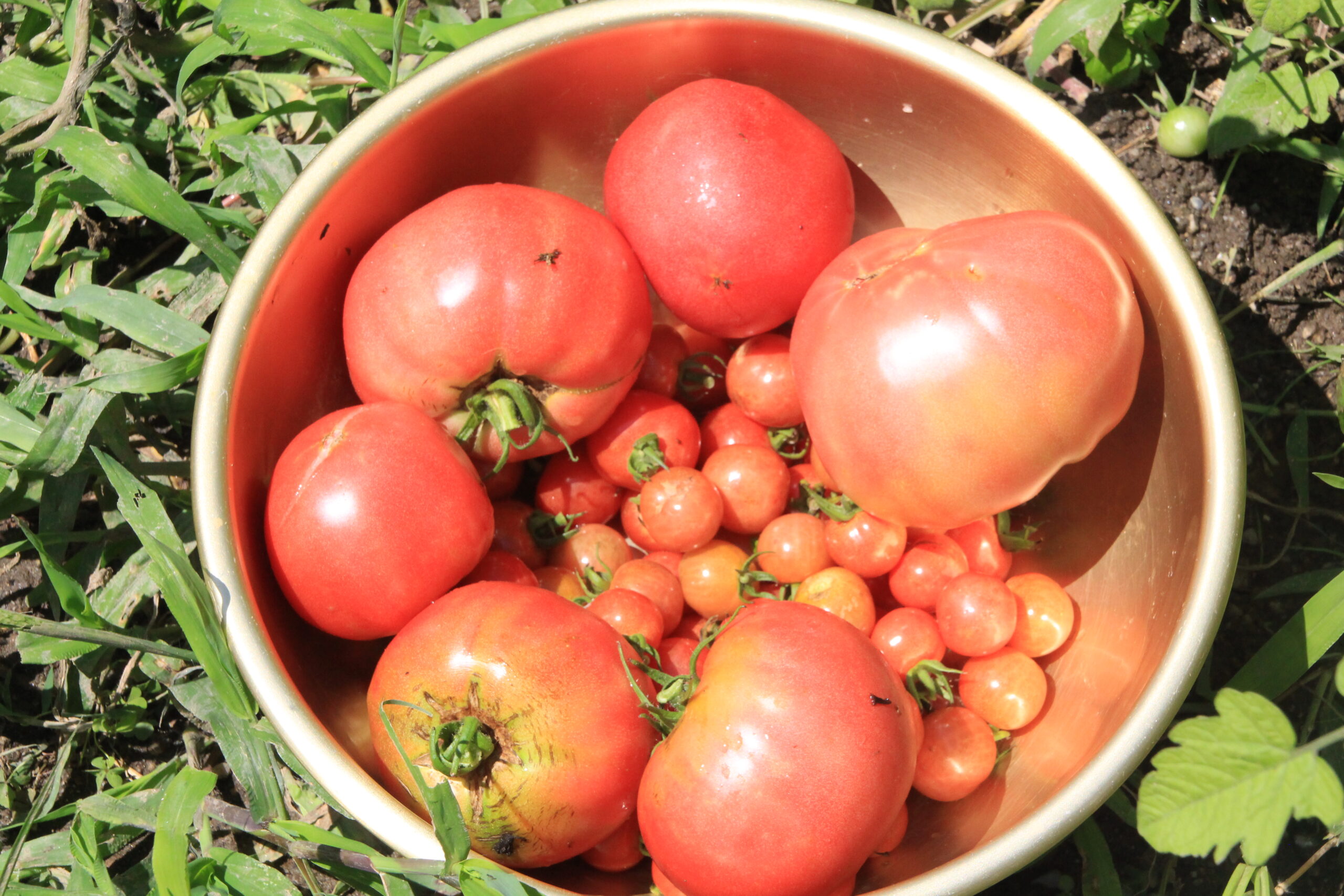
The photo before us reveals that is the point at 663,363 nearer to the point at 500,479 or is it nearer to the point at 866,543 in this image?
the point at 500,479

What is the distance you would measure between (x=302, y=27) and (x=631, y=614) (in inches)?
50.4

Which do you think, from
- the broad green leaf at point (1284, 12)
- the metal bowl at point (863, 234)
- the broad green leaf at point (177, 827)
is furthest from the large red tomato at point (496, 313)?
the broad green leaf at point (1284, 12)

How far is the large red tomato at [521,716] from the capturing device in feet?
4.33

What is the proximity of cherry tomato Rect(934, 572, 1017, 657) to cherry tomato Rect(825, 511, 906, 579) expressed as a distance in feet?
0.37

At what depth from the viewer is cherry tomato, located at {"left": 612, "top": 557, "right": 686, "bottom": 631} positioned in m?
1.67

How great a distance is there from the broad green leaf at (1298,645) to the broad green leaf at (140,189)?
78.5 inches

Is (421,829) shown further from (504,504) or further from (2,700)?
(2,700)

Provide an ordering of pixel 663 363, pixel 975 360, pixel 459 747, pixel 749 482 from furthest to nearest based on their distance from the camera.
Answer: pixel 663 363
pixel 749 482
pixel 975 360
pixel 459 747

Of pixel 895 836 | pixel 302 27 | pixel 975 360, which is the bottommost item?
pixel 895 836

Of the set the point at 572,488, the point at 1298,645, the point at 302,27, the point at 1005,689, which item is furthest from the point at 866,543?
the point at 302,27

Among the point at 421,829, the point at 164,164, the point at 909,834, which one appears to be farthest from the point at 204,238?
the point at 909,834

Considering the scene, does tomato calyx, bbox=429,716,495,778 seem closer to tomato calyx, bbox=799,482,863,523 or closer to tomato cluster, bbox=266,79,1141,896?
tomato cluster, bbox=266,79,1141,896

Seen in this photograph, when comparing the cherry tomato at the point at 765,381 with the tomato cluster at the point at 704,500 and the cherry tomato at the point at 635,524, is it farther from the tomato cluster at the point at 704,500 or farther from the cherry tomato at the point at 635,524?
the cherry tomato at the point at 635,524

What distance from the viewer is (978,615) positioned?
157cm
